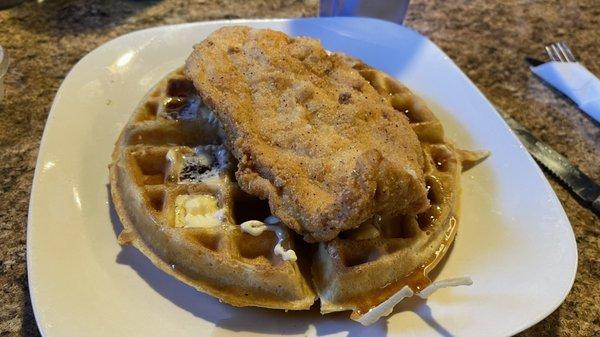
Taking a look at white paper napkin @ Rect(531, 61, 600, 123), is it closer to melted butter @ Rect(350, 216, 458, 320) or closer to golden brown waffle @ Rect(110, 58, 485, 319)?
golden brown waffle @ Rect(110, 58, 485, 319)

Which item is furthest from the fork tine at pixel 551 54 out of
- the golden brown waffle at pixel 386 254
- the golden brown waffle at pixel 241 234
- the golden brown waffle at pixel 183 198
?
the golden brown waffle at pixel 183 198

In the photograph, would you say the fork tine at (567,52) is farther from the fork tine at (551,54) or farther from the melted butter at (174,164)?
the melted butter at (174,164)

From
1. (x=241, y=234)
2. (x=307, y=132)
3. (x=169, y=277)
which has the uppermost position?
(x=307, y=132)

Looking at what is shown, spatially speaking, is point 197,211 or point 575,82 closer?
point 197,211

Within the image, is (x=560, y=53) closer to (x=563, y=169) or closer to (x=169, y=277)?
(x=563, y=169)

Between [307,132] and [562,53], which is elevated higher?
[307,132]

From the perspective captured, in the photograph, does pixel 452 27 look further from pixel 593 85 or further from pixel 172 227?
pixel 172 227

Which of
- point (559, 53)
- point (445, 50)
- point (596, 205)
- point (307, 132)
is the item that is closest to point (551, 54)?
point (559, 53)
